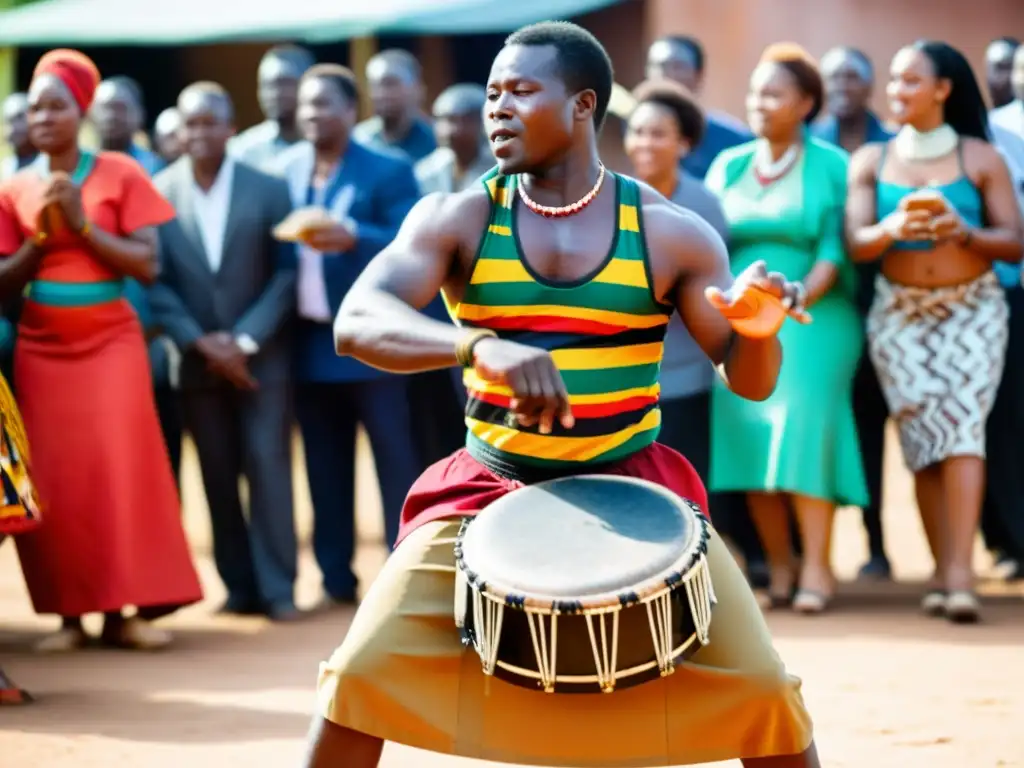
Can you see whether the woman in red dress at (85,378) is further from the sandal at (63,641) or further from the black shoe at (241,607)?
the black shoe at (241,607)

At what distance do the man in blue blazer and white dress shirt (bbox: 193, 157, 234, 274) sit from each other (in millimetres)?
359

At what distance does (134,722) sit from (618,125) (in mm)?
11011

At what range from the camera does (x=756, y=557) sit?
911cm

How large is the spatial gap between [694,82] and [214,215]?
307 cm

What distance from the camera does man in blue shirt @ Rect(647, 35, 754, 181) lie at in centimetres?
960

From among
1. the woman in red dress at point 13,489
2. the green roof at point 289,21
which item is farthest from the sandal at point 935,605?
the green roof at point 289,21

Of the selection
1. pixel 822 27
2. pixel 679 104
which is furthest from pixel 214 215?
pixel 822 27

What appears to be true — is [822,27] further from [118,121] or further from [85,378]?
[85,378]

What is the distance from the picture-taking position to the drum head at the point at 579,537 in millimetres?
3848

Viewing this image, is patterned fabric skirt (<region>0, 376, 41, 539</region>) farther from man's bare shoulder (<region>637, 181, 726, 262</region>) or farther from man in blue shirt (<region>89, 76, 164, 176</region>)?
man in blue shirt (<region>89, 76, 164, 176</region>)

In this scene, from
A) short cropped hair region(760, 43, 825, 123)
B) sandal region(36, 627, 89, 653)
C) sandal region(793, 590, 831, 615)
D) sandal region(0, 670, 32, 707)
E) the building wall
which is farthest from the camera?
the building wall

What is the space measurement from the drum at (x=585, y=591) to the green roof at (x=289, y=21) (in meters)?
12.1

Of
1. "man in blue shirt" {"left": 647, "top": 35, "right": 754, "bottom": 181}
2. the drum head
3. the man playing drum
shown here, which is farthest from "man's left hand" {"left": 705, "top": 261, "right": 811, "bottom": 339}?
"man in blue shirt" {"left": 647, "top": 35, "right": 754, "bottom": 181}

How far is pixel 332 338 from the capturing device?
8844 mm
